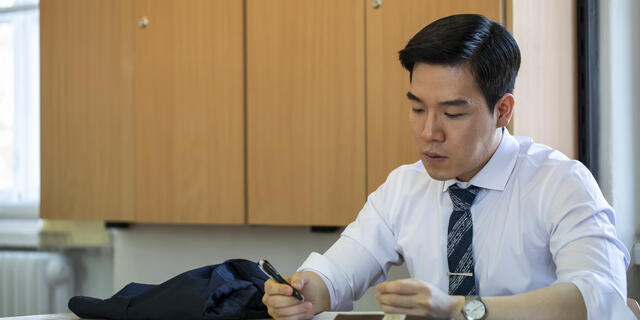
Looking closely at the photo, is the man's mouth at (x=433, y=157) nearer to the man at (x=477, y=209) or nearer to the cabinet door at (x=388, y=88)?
the man at (x=477, y=209)

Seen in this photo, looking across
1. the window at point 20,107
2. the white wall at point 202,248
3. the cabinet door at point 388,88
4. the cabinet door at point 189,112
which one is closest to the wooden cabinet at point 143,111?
the cabinet door at point 189,112

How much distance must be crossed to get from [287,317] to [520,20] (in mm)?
1308

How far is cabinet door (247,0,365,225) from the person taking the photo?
2.53 m

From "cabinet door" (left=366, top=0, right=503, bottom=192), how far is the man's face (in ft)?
2.31

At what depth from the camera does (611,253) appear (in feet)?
4.98

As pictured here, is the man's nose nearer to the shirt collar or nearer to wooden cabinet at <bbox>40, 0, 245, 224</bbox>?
the shirt collar

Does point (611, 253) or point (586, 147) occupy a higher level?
point (586, 147)

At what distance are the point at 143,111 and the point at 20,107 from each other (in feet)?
4.10

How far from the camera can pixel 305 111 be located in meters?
2.61

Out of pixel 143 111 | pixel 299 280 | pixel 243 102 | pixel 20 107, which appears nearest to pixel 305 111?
pixel 243 102

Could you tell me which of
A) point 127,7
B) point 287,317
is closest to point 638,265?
point 287,317

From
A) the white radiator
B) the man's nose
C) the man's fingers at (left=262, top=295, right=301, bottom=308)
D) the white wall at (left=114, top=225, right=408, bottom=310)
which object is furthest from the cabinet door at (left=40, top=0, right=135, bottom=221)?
the man's nose

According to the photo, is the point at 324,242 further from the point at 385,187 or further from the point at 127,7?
the point at 127,7

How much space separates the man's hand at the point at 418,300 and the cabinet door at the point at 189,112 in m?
1.41
